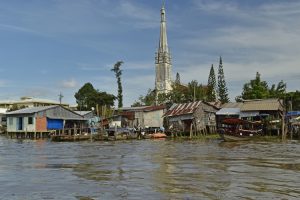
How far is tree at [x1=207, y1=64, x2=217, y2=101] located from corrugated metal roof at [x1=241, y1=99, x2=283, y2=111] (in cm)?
1752

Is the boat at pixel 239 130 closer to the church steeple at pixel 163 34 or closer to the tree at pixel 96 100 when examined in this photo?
the tree at pixel 96 100

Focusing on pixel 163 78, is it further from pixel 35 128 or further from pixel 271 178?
pixel 271 178

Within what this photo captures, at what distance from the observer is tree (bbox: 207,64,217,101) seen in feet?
219

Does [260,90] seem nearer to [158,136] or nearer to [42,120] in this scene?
[158,136]

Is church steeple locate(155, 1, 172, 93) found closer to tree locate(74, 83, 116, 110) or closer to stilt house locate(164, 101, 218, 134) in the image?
tree locate(74, 83, 116, 110)

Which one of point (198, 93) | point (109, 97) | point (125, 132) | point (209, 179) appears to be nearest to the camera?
point (209, 179)

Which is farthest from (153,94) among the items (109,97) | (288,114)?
(288,114)

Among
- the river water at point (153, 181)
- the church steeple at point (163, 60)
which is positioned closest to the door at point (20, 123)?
the river water at point (153, 181)

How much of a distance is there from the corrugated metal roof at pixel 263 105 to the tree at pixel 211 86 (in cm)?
1752

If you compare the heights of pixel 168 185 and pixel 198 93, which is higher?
pixel 198 93

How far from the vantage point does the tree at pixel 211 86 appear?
2632 inches

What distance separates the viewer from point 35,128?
53.1 m

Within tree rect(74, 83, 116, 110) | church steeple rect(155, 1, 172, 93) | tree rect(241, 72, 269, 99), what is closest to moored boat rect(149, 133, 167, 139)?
tree rect(241, 72, 269, 99)

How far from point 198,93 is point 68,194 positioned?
5300 cm
